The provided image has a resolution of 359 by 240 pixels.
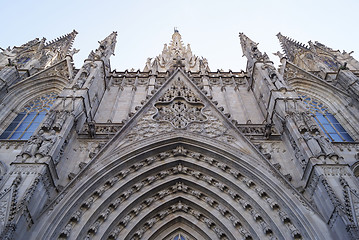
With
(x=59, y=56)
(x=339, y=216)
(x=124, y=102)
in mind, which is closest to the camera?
(x=339, y=216)

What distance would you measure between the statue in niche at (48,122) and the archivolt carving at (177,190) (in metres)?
2.58

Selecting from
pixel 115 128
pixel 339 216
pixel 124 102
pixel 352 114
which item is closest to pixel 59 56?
pixel 124 102

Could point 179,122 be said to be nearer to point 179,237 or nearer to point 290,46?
point 179,237

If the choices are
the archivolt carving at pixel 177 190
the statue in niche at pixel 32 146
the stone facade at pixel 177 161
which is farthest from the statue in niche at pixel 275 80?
the statue in niche at pixel 32 146

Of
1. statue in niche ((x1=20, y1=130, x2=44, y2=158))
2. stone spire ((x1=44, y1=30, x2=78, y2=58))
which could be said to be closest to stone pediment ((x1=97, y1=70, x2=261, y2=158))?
statue in niche ((x1=20, y1=130, x2=44, y2=158))

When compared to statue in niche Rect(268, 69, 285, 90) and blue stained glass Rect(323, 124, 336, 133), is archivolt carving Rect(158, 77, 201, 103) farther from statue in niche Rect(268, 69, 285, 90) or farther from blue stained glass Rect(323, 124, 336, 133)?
blue stained glass Rect(323, 124, 336, 133)

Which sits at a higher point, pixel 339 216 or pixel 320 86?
pixel 320 86

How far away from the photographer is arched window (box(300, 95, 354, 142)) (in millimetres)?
12728

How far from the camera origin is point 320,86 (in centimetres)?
1625

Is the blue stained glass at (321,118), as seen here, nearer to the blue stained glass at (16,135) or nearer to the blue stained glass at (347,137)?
the blue stained glass at (347,137)

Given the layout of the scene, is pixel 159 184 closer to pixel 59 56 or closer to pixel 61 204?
pixel 61 204

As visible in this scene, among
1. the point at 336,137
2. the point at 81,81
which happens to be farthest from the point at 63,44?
the point at 336,137

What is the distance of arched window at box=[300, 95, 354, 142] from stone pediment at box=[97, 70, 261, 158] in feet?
15.4

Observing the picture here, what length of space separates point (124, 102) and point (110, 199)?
6675mm
